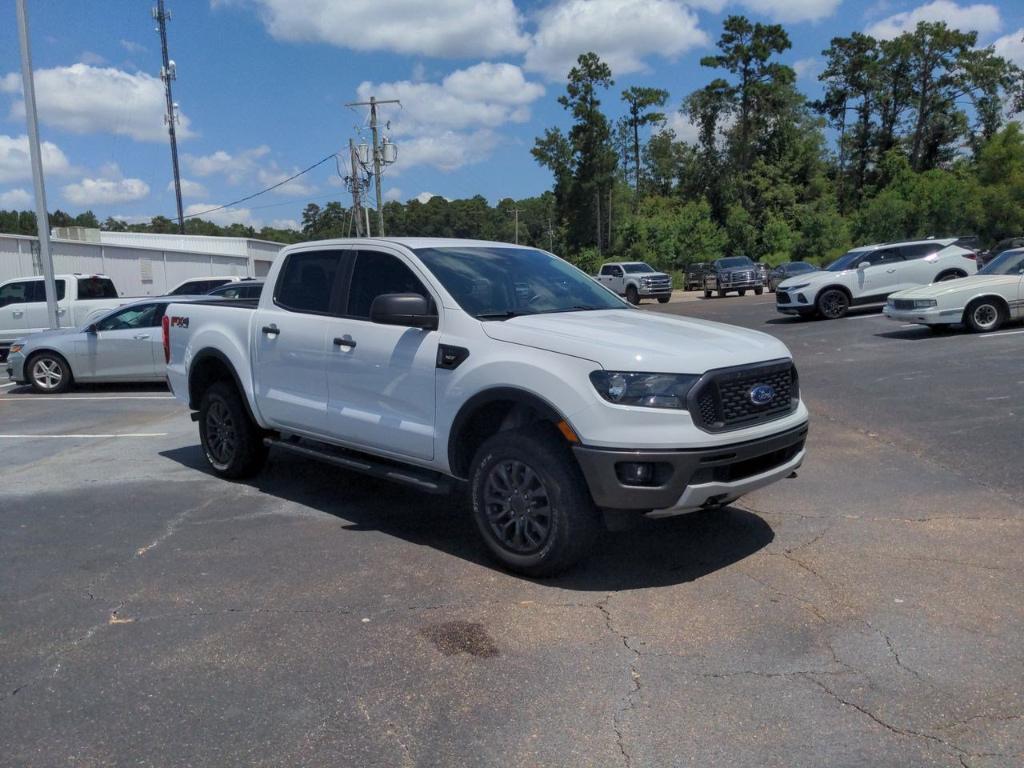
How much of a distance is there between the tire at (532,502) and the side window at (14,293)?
18044 mm

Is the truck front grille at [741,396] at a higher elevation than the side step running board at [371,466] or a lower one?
higher

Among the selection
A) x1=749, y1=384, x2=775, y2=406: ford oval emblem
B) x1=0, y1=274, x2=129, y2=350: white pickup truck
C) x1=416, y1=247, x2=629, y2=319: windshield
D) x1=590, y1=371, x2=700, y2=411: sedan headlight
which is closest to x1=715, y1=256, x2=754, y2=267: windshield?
x1=0, y1=274, x2=129, y2=350: white pickup truck

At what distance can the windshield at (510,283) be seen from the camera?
18.3 ft

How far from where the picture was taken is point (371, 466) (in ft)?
19.3

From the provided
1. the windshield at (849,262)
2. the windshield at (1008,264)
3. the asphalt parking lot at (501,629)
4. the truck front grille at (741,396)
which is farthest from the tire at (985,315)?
the truck front grille at (741,396)

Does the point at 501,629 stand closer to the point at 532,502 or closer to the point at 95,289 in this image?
the point at 532,502

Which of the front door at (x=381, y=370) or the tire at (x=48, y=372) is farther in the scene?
the tire at (x=48, y=372)

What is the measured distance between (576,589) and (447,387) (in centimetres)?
139

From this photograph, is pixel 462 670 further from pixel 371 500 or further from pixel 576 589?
pixel 371 500

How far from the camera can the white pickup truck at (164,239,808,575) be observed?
455cm

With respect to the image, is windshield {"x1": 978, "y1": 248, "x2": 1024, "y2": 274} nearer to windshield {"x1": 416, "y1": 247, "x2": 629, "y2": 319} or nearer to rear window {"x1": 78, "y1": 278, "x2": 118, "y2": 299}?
windshield {"x1": 416, "y1": 247, "x2": 629, "y2": 319}

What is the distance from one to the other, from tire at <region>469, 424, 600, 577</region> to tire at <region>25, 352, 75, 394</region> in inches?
445

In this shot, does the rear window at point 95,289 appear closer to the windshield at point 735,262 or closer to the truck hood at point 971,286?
the truck hood at point 971,286

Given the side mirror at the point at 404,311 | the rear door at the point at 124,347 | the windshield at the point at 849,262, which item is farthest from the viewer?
the windshield at the point at 849,262
